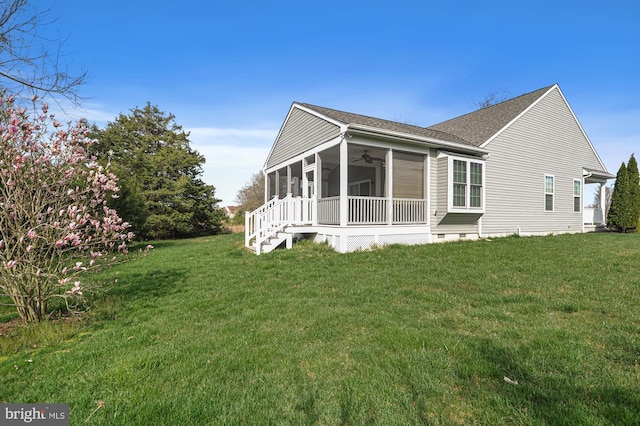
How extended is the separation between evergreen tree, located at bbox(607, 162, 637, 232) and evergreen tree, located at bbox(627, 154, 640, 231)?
116 millimetres

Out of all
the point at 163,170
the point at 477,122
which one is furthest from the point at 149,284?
the point at 163,170

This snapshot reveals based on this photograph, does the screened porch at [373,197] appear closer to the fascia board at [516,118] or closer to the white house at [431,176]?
the white house at [431,176]

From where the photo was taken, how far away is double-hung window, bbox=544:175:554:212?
1302 centimetres

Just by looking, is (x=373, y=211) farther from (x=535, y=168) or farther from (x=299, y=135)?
(x=535, y=168)

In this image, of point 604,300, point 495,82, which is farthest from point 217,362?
point 495,82

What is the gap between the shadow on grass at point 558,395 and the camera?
1.82m

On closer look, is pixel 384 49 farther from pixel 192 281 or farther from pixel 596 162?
pixel 596 162

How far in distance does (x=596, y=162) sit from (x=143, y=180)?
89.2 feet

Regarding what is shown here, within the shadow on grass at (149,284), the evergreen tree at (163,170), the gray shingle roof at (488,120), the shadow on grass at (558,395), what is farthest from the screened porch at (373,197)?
the evergreen tree at (163,170)

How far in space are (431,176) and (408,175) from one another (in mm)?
909

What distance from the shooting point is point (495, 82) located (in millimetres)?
25578

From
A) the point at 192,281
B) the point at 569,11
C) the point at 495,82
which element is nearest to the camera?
the point at 192,281

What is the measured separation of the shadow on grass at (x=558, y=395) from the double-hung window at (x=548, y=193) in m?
13.4

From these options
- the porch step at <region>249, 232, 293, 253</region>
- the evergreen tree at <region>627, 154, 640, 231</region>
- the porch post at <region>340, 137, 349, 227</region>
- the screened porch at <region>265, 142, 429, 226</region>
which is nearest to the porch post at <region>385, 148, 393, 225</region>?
the screened porch at <region>265, 142, 429, 226</region>
